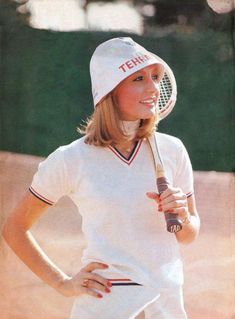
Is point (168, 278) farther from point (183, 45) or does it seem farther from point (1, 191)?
point (183, 45)

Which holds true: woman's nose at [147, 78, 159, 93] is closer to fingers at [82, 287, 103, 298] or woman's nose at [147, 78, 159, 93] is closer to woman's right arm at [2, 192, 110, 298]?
woman's right arm at [2, 192, 110, 298]

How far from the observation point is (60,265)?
3.07m

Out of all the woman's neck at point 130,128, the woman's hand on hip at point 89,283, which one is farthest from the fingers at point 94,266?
the woman's neck at point 130,128

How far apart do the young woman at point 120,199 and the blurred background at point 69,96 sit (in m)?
0.70

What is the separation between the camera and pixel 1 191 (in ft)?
9.19

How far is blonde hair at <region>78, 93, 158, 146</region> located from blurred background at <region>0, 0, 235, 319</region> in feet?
2.45

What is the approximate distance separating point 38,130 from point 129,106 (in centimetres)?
150

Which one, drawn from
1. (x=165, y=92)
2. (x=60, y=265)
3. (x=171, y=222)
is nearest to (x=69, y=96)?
(x=60, y=265)

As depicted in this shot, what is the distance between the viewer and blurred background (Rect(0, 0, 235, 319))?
2.77m

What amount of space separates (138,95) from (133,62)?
0.25 feet

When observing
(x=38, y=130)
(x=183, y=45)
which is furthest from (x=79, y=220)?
(x=183, y=45)

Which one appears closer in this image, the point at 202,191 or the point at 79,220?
the point at 79,220

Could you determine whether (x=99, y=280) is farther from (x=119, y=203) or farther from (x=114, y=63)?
(x=114, y=63)

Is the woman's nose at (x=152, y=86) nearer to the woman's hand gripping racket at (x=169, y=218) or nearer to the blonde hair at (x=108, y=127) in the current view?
the blonde hair at (x=108, y=127)
